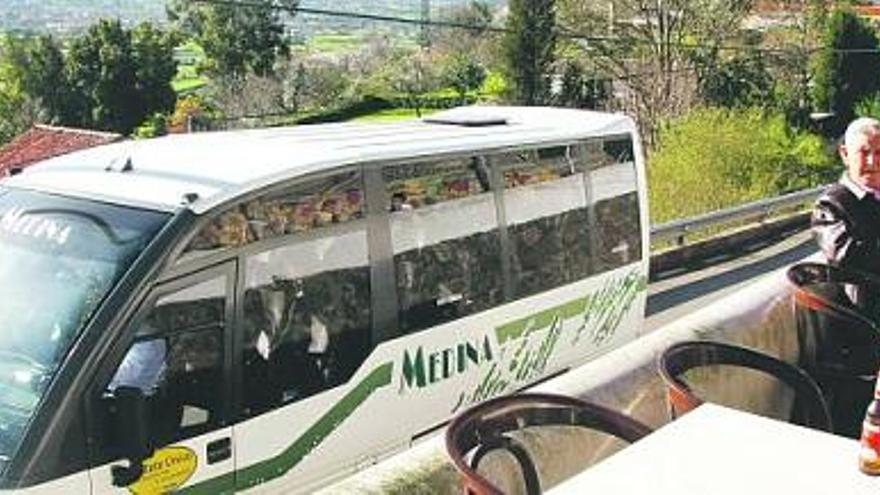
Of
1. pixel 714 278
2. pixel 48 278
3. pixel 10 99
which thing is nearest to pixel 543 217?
pixel 48 278

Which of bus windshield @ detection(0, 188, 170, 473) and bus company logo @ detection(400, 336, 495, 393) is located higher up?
bus windshield @ detection(0, 188, 170, 473)

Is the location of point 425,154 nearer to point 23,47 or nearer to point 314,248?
point 314,248

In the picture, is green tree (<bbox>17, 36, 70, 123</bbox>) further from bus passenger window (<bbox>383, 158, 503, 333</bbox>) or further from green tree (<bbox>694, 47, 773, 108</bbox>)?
bus passenger window (<bbox>383, 158, 503, 333</bbox>)

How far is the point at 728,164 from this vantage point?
106ft

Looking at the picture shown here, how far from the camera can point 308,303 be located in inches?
270

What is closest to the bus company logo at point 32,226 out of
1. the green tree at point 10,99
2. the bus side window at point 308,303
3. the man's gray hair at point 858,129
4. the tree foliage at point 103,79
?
the bus side window at point 308,303

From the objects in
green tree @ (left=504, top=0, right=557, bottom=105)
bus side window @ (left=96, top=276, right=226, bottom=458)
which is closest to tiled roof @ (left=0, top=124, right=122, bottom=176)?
green tree @ (left=504, top=0, right=557, bottom=105)

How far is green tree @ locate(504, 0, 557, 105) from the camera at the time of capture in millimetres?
67312

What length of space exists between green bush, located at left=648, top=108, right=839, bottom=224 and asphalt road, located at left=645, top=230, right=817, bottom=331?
27.1 ft

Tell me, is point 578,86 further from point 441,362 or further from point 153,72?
point 441,362

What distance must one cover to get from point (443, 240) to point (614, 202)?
9.35 ft

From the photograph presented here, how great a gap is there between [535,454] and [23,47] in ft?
261

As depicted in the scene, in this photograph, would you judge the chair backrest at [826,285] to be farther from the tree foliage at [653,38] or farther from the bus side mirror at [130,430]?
the tree foliage at [653,38]

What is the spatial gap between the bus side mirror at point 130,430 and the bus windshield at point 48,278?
36 cm
